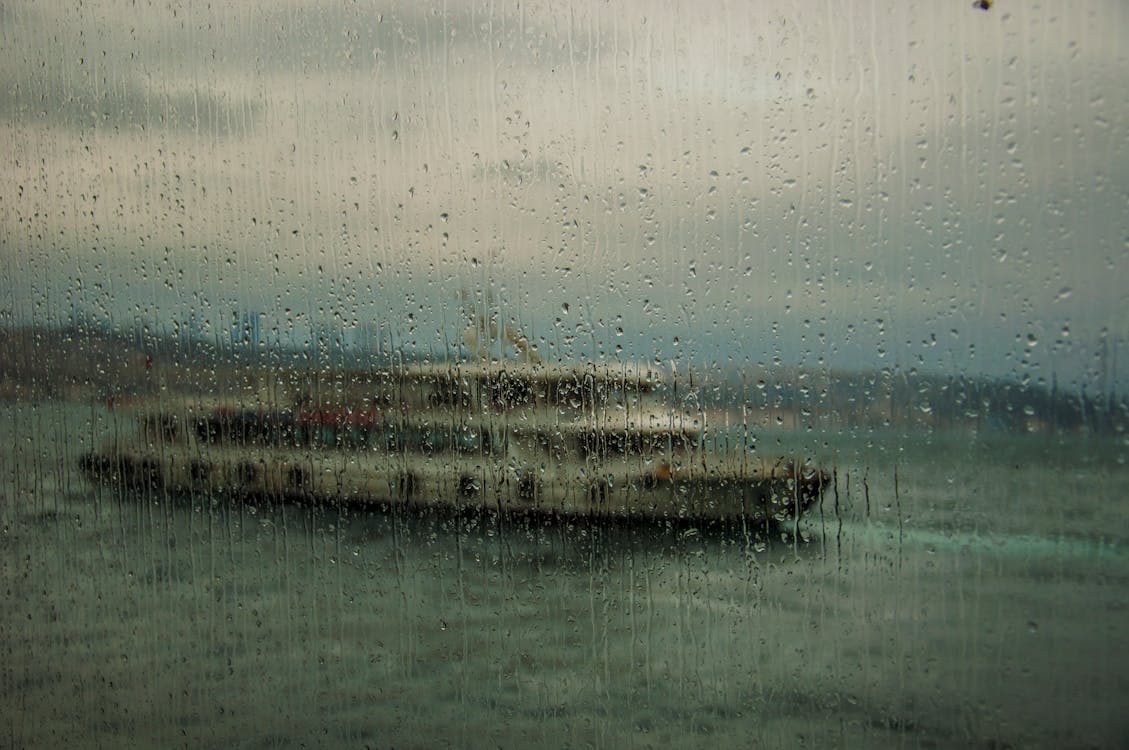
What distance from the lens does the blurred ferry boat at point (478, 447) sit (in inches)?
59.4

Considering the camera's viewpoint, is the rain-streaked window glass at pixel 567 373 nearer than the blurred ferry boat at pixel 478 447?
Yes

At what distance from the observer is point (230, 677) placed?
1.87 meters

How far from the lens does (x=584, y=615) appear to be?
5.24 feet

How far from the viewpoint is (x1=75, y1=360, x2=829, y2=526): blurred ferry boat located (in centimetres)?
151

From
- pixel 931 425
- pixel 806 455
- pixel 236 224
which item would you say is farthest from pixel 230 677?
pixel 931 425

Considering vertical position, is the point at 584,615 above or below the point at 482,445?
below

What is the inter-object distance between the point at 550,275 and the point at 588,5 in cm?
39

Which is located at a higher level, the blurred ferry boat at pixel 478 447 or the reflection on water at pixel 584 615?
the blurred ferry boat at pixel 478 447

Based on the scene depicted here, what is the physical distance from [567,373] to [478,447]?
189 mm

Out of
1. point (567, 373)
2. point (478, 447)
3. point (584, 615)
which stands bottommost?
point (584, 615)

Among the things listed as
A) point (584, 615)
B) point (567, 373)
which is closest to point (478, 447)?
point (567, 373)

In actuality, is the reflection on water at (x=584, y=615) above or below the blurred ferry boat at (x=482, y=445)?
below

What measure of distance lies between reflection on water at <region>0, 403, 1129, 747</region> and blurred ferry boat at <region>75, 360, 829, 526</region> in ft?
0.13

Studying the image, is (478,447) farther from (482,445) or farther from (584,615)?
(584,615)
